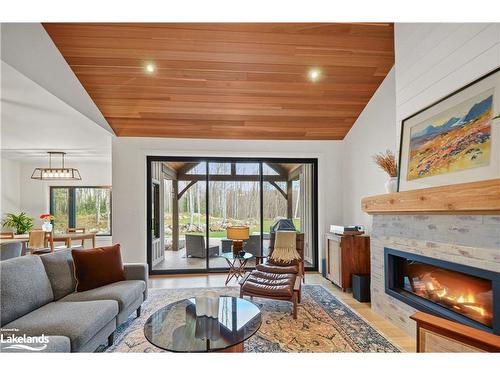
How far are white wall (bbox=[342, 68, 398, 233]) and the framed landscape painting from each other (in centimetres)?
83

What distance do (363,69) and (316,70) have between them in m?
0.65

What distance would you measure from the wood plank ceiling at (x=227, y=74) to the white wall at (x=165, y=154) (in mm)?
194

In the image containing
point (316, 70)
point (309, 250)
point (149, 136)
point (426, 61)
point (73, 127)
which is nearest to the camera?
point (426, 61)

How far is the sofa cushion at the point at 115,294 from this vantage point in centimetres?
244

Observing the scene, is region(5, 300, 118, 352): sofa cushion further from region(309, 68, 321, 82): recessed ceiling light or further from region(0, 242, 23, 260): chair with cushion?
region(309, 68, 321, 82): recessed ceiling light

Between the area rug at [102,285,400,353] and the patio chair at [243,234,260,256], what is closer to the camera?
the area rug at [102,285,400,353]

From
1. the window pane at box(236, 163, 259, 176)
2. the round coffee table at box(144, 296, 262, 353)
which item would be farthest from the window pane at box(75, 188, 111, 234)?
the round coffee table at box(144, 296, 262, 353)

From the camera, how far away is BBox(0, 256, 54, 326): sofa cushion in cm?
194

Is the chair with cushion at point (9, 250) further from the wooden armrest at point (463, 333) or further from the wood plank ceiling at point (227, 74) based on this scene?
the wooden armrest at point (463, 333)

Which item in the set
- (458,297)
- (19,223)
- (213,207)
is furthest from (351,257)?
(19,223)

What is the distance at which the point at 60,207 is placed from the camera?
273 inches
